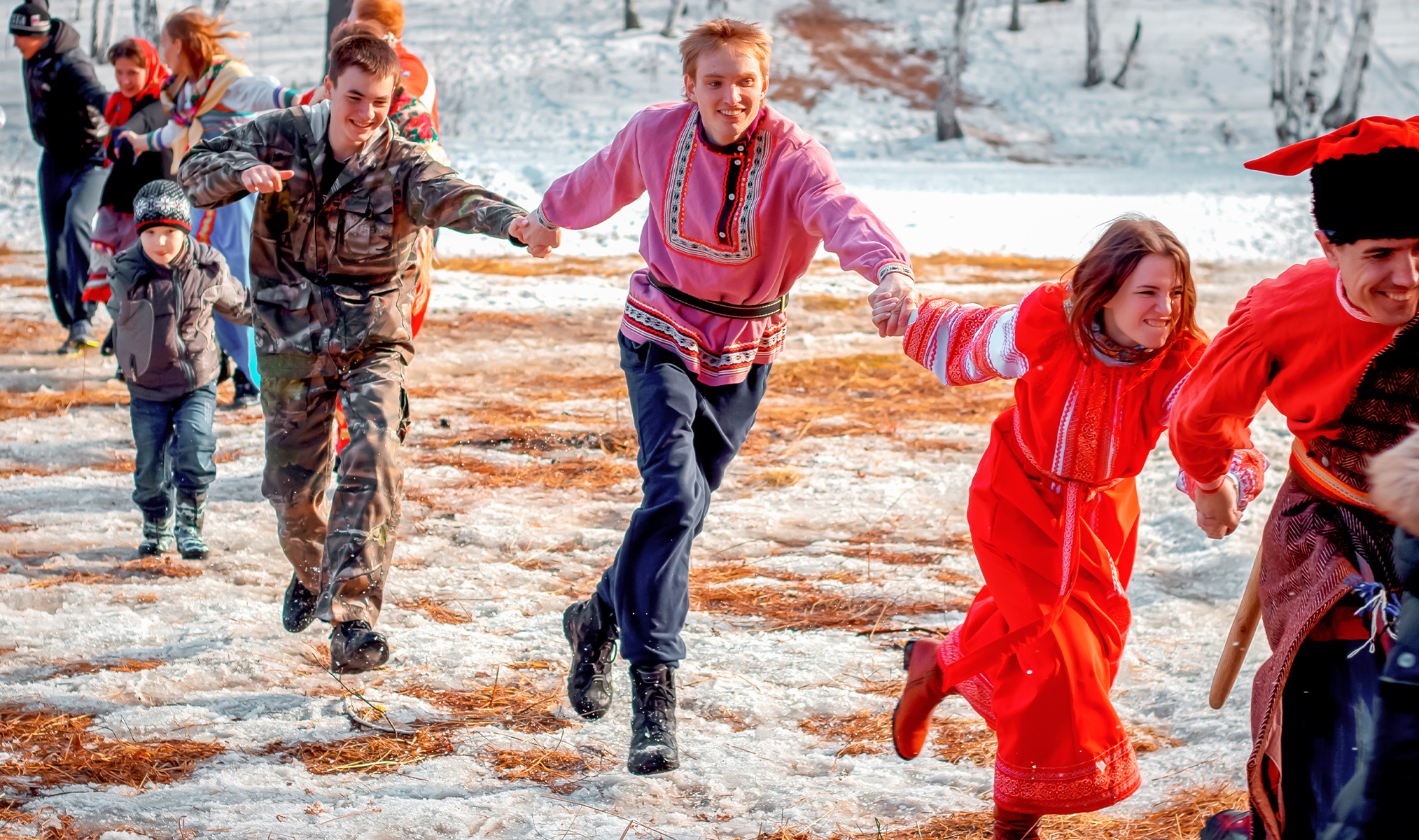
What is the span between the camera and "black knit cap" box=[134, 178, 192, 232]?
5.59 m

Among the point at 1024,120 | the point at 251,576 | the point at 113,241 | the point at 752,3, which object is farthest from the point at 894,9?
the point at 251,576

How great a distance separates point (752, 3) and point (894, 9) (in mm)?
4212

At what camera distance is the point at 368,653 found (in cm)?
398

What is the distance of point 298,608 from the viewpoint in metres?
4.65

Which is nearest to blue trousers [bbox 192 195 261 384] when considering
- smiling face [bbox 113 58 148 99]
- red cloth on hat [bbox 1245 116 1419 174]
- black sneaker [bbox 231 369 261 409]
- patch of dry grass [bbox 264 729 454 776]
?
black sneaker [bbox 231 369 261 409]

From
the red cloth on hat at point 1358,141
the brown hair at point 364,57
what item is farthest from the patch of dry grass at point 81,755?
the red cloth on hat at point 1358,141

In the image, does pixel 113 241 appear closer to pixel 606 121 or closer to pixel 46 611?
pixel 46 611

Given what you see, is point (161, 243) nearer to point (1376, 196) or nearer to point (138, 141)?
point (138, 141)

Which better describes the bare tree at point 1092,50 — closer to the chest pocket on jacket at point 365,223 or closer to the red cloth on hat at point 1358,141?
the chest pocket on jacket at point 365,223

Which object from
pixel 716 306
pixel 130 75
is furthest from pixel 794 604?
pixel 130 75

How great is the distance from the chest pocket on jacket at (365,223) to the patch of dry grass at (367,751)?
162cm

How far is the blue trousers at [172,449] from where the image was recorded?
5570 mm

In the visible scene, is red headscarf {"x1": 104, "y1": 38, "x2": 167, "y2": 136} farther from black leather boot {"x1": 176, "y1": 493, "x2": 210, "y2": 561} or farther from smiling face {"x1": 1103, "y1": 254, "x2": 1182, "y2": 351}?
smiling face {"x1": 1103, "y1": 254, "x2": 1182, "y2": 351}

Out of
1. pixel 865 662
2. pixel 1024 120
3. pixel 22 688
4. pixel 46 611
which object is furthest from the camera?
pixel 1024 120
